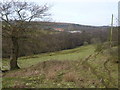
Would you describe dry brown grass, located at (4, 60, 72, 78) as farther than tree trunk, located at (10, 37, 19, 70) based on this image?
No

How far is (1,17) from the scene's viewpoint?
1306 centimetres

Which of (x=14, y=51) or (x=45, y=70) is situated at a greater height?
(x=14, y=51)

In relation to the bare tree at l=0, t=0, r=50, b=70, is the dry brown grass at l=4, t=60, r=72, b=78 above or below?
below

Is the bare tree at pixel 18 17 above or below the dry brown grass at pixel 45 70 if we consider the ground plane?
above

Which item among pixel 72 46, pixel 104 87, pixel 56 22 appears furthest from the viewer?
pixel 72 46

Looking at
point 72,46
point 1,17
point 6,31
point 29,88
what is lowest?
point 72,46

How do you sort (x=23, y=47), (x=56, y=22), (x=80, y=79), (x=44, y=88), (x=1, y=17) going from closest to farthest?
1. (x=44, y=88)
2. (x=80, y=79)
3. (x=1, y=17)
4. (x=56, y=22)
5. (x=23, y=47)

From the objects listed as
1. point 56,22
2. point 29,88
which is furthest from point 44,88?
point 56,22

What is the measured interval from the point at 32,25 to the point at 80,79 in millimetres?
7564

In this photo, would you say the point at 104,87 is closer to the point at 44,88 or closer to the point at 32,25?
the point at 44,88

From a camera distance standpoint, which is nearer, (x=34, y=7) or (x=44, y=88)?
(x=44, y=88)

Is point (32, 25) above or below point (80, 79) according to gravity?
above

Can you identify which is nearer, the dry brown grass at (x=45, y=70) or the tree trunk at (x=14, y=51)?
the dry brown grass at (x=45, y=70)

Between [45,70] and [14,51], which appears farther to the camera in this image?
[14,51]
